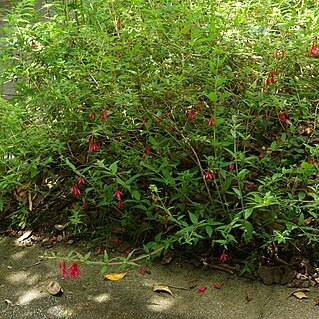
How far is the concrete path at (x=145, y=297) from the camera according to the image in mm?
2902

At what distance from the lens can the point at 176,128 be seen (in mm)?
3189

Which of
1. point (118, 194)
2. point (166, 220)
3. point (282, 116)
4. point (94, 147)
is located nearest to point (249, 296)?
point (166, 220)

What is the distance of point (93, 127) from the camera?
11.0ft

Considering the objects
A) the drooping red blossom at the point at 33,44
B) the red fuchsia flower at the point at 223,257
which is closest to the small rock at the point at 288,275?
the red fuchsia flower at the point at 223,257

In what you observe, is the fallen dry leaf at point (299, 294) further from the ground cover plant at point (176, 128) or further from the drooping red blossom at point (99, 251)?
the drooping red blossom at point (99, 251)

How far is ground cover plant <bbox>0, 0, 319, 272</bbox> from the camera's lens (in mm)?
3045

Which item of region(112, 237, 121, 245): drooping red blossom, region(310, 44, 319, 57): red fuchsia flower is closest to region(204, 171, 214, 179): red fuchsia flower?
region(112, 237, 121, 245): drooping red blossom

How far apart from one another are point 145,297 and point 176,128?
81cm

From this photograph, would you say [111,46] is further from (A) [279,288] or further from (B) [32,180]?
(A) [279,288]

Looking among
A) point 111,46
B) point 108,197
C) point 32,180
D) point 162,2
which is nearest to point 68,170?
point 32,180

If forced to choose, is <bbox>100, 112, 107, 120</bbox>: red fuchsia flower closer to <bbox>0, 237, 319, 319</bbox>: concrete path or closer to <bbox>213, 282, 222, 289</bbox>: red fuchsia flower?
<bbox>0, 237, 319, 319</bbox>: concrete path

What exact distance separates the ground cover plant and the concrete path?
16 centimetres

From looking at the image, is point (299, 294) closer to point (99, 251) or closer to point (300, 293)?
point (300, 293)

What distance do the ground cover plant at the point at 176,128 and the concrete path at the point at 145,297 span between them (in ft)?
0.52
